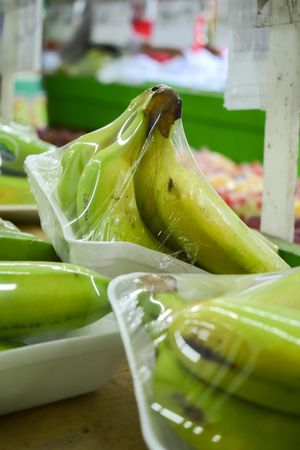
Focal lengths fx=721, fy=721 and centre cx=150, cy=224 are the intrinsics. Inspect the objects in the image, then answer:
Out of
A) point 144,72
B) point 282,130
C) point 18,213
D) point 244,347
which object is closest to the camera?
point 244,347

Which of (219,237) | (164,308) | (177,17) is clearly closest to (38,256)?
(219,237)

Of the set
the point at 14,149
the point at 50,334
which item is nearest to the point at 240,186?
the point at 14,149

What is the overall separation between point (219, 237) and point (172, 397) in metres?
0.32

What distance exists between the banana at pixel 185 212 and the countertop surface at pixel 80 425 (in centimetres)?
19

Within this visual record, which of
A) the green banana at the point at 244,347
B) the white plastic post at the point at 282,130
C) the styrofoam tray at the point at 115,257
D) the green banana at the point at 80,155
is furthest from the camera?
the white plastic post at the point at 282,130

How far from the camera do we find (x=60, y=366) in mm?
708

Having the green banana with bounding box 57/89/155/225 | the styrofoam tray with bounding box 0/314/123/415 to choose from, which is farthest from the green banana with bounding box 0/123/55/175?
the styrofoam tray with bounding box 0/314/123/415

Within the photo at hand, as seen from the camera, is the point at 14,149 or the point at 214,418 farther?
the point at 14,149

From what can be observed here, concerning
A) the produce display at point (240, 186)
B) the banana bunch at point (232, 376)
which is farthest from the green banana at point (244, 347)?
the produce display at point (240, 186)

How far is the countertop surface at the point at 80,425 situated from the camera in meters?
0.69

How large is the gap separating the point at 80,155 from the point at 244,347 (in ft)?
1.64

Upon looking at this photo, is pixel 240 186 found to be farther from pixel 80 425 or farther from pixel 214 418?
pixel 214 418

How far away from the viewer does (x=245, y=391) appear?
546 mm

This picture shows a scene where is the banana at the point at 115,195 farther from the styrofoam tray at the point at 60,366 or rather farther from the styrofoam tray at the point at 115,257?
the styrofoam tray at the point at 60,366
